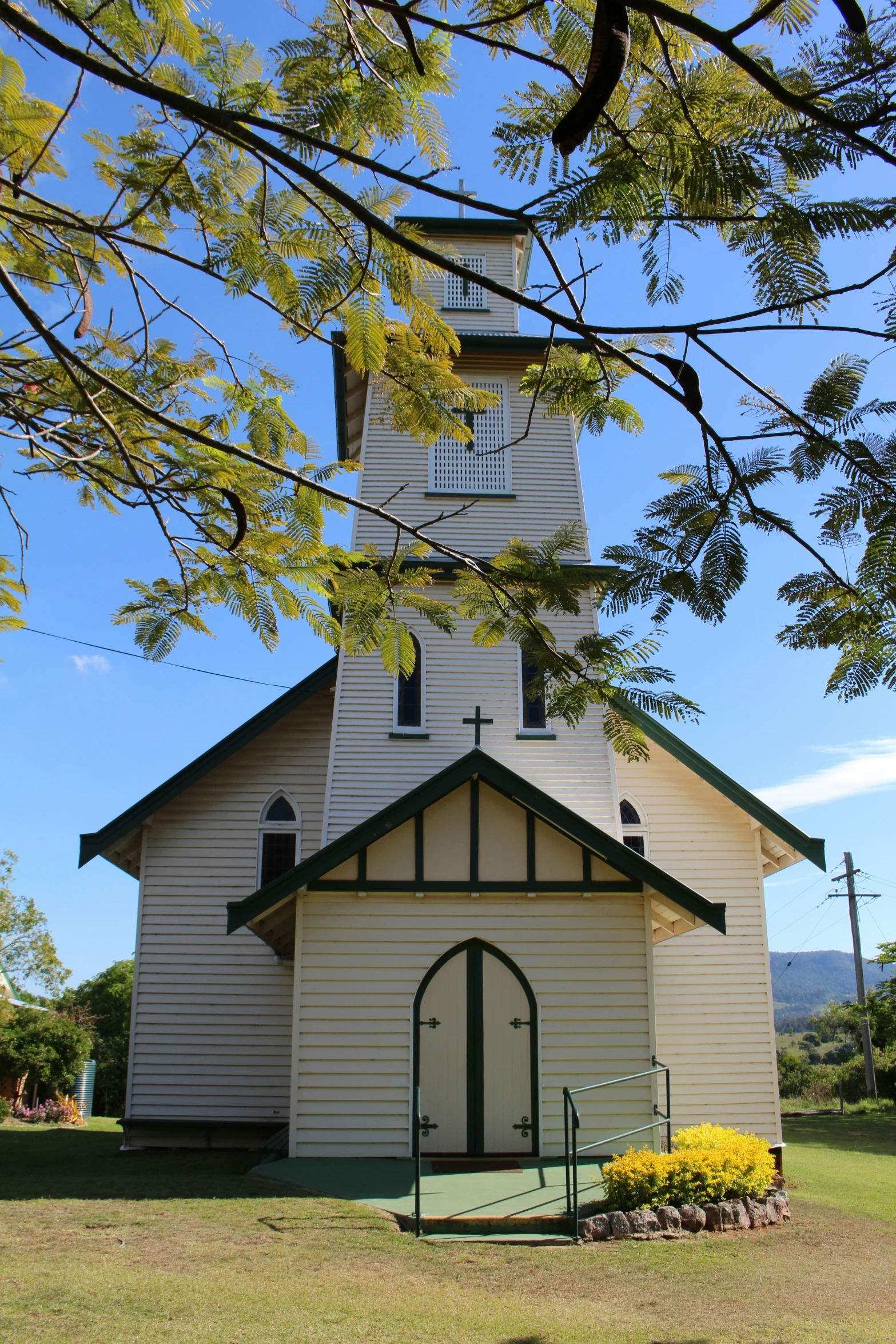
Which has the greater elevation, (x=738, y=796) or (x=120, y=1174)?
(x=738, y=796)

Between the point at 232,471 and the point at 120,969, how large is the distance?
54163mm

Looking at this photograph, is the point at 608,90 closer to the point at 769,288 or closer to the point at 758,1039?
the point at 769,288

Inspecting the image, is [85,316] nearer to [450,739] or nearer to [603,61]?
[603,61]

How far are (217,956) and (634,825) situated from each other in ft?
22.7

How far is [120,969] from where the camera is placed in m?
53.7

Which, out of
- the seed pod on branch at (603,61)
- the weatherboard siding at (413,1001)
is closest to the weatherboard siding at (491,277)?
the weatherboard siding at (413,1001)

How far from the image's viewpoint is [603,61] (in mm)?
2424

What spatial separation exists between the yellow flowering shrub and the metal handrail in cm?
39

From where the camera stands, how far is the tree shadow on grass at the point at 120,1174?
9.95 meters

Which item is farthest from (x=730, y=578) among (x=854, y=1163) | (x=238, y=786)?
(x=854, y=1163)

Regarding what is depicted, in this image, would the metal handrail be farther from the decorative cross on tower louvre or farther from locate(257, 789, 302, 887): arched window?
locate(257, 789, 302, 887): arched window

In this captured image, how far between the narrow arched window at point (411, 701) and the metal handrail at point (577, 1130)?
5928 millimetres

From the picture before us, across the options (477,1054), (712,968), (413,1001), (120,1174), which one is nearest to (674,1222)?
(477,1054)

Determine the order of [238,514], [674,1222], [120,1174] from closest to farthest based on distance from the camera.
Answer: [238,514] < [674,1222] < [120,1174]
